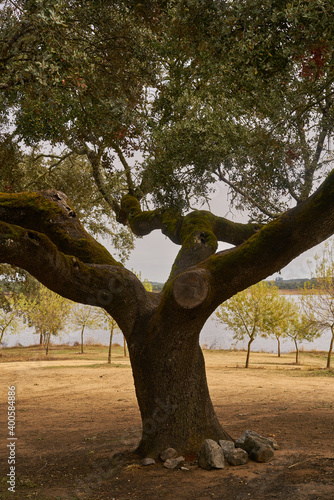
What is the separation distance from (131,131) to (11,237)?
380 cm

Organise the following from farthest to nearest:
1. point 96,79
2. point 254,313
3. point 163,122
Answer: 1. point 254,313
2. point 163,122
3. point 96,79

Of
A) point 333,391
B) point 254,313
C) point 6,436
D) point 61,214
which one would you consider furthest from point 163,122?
point 254,313

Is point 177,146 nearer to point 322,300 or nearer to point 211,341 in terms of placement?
point 322,300

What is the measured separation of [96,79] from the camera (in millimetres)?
8234

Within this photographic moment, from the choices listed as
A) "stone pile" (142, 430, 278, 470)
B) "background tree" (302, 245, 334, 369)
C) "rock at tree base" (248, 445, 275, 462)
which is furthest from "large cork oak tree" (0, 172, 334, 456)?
"background tree" (302, 245, 334, 369)

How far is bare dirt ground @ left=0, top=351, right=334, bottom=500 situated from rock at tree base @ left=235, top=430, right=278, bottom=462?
11 centimetres

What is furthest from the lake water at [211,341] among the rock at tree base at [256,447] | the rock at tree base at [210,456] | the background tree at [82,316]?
the rock at tree base at [210,456]

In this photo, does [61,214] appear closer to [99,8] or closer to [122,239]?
[99,8]

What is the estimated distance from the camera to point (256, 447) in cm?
652

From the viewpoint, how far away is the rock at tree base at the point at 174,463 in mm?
6249

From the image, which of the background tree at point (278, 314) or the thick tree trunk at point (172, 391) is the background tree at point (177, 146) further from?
the background tree at point (278, 314)

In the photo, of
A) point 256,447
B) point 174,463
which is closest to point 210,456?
point 174,463

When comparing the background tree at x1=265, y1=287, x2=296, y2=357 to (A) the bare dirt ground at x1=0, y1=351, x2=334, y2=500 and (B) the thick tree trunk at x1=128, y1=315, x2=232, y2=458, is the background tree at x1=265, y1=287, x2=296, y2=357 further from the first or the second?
(B) the thick tree trunk at x1=128, y1=315, x2=232, y2=458

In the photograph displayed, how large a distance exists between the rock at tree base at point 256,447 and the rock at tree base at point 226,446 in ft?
0.69
